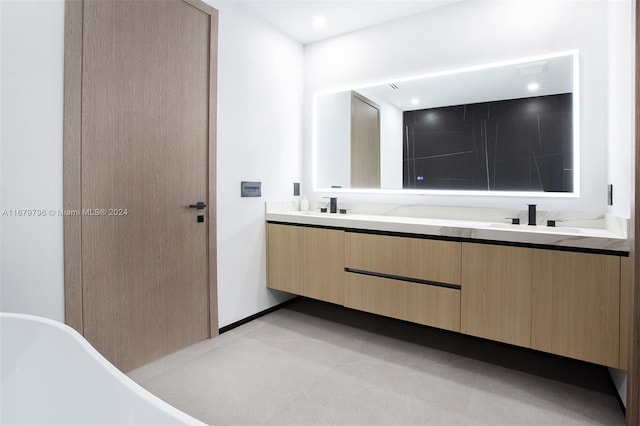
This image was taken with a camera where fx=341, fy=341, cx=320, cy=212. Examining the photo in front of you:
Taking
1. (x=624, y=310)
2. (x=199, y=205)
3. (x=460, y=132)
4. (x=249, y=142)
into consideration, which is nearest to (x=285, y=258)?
(x=199, y=205)

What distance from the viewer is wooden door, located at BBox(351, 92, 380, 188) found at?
2979 mm

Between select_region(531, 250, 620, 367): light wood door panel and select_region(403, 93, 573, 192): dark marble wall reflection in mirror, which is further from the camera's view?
select_region(403, 93, 573, 192): dark marble wall reflection in mirror

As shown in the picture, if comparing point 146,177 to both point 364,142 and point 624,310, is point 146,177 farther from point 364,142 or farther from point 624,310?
point 624,310

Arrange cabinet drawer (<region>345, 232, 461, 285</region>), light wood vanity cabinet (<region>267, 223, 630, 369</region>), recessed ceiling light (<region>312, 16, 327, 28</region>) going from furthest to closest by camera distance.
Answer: recessed ceiling light (<region>312, 16, 327, 28</region>), cabinet drawer (<region>345, 232, 461, 285</region>), light wood vanity cabinet (<region>267, 223, 630, 369</region>)

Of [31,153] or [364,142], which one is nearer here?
[31,153]

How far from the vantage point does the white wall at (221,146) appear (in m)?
1.53

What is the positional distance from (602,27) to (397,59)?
1317mm

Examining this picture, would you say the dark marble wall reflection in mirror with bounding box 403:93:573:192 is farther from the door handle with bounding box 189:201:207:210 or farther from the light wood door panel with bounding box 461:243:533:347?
the door handle with bounding box 189:201:207:210

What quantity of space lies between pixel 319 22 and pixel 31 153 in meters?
2.28

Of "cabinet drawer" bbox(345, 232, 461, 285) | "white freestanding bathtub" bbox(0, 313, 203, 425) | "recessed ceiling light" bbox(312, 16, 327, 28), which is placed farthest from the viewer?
"recessed ceiling light" bbox(312, 16, 327, 28)

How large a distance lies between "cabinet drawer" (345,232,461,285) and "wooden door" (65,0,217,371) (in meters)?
1.04

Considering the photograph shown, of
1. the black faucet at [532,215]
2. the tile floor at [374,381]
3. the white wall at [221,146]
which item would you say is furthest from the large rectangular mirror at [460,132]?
the tile floor at [374,381]

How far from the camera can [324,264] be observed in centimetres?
259

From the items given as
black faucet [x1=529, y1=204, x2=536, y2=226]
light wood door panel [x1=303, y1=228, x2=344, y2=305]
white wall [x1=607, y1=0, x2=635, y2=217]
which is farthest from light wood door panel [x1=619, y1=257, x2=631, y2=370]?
light wood door panel [x1=303, y1=228, x2=344, y2=305]
